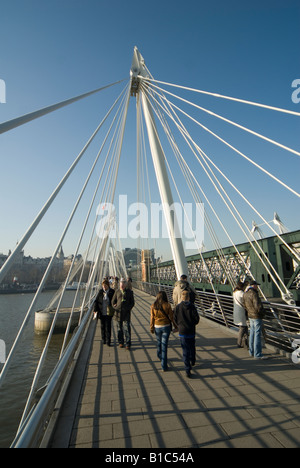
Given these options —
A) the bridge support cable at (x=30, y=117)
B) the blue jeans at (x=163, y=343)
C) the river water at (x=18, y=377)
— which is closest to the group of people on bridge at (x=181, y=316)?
the blue jeans at (x=163, y=343)

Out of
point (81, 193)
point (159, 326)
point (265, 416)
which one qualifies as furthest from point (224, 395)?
point (81, 193)

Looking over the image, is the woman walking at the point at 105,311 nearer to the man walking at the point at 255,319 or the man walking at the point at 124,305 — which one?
the man walking at the point at 124,305

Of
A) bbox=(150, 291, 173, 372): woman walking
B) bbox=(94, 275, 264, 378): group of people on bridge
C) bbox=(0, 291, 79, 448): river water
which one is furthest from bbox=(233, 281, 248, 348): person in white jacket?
bbox=(0, 291, 79, 448): river water

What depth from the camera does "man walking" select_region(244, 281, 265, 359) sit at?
4535 mm

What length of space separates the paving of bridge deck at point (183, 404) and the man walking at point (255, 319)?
0.69ft

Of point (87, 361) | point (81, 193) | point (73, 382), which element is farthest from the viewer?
point (81, 193)

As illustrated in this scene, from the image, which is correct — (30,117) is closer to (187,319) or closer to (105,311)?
(187,319)

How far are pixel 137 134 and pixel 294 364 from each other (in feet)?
41.3

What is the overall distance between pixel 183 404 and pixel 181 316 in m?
1.24

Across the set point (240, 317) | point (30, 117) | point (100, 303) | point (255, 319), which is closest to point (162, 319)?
point (255, 319)

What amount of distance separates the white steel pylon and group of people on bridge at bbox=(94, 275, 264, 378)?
2049 millimetres

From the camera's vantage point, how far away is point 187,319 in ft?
13.1
